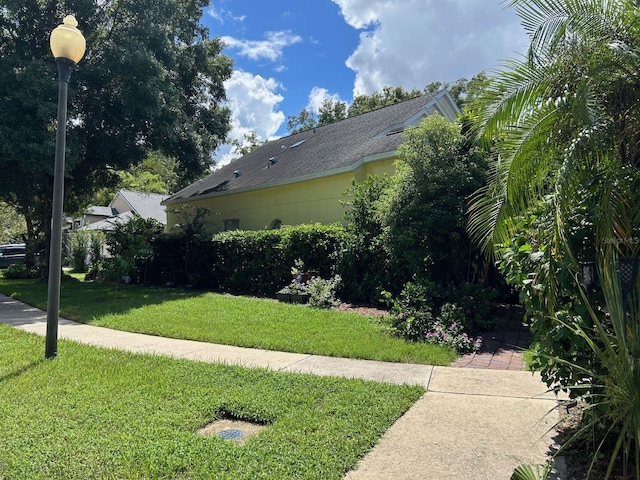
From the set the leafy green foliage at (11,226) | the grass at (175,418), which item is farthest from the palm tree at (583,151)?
the leafy green foliage at (11,226)

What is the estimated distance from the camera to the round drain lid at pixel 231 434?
360cm

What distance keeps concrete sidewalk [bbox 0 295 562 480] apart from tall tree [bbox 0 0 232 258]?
10.2 m

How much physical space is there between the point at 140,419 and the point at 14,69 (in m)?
14.5

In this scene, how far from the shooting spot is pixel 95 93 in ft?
52.2

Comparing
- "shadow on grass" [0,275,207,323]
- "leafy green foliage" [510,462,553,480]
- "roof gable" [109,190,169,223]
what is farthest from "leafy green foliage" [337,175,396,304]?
"roof gable" [109,190,169,223]

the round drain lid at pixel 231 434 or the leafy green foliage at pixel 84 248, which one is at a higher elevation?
the leafy green foliage at pixel 84 248

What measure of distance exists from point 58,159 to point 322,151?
1247 cm

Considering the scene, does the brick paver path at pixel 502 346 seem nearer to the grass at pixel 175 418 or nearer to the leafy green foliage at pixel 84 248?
the grass at pixel 175 418

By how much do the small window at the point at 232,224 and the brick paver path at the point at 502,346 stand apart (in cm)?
1319

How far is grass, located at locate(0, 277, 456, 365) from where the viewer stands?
638 cm

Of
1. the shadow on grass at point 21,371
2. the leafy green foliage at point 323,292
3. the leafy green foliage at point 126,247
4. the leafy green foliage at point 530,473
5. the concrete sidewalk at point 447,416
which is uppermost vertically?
the leafy green foliage at point 126,247

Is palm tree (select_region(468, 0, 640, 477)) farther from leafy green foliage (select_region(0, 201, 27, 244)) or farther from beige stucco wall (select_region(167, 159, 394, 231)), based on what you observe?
leafy green foliage (select_region(0, 201, 27, 244))

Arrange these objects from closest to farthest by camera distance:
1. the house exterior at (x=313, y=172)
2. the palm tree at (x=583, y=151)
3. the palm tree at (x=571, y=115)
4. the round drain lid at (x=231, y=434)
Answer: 1. the palm tree at (x=583, y=151)
2. the palm tree at (x=571, y=115)
3. the round drain lid at (x=231, y=434)
4. the house exterior at (x=313, y=172)

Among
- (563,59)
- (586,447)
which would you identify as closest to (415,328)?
(586,447)
